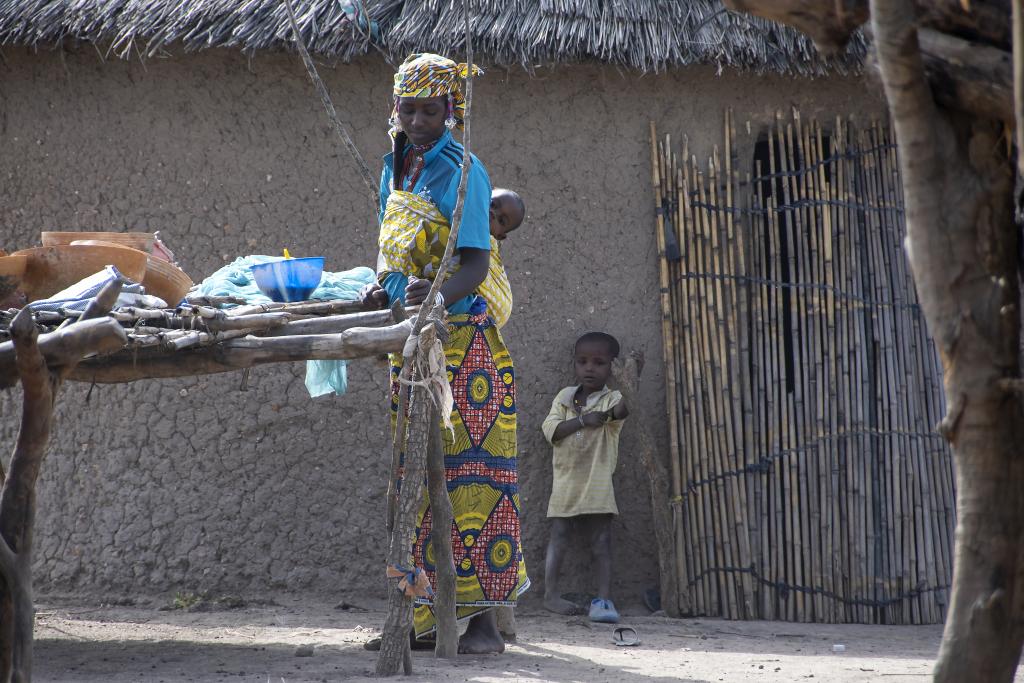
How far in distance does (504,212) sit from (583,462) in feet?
4.14

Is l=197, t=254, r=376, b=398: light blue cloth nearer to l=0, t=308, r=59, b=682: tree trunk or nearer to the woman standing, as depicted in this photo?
the woman standing

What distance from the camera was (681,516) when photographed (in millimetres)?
5184

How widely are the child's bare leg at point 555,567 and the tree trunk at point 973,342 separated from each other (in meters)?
3.15

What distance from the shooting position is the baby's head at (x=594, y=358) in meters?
5.09

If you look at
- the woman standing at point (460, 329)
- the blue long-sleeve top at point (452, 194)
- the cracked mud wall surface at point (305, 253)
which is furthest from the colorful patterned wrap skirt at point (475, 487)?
the cracked mud wall surface at point (305, 253)

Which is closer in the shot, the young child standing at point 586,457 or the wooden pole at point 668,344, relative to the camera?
the young child standing at point 586,457

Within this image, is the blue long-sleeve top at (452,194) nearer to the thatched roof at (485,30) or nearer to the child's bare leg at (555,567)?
the thatched roof at (485,30)

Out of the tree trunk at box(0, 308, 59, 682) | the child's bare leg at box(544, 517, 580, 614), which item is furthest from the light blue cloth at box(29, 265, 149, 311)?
the child's bare leg at box(544, 517, 580, 614)

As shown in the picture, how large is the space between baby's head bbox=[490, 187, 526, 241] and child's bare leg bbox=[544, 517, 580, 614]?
4.62ft

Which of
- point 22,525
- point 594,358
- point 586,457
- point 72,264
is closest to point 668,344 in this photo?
point 594,358

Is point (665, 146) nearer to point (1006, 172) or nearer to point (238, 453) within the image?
point (238, 453)

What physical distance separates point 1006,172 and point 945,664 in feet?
2.87

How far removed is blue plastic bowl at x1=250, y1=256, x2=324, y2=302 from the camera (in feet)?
13.0

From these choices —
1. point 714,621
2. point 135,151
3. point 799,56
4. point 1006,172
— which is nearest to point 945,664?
point 1006,172
